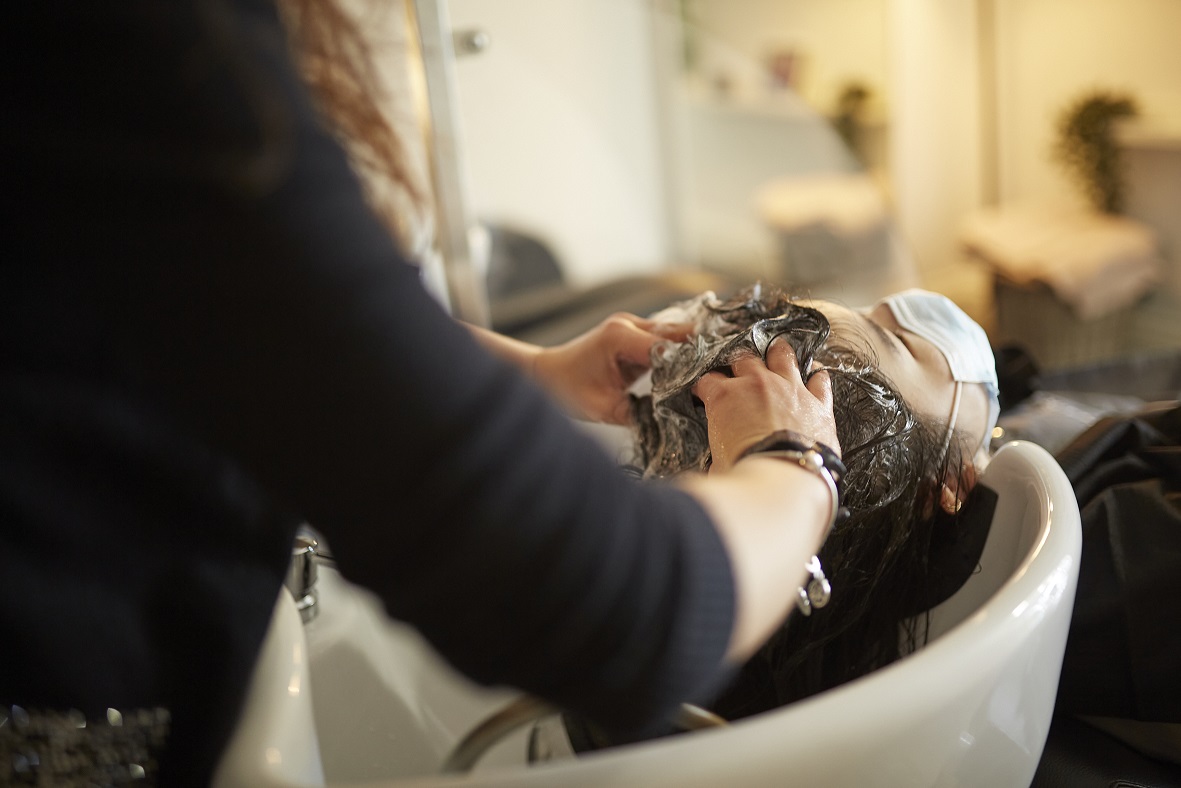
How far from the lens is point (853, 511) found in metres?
0.77

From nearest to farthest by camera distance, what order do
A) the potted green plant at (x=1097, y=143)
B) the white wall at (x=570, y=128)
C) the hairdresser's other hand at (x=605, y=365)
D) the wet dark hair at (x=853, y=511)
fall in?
1. the wet dark hair at (x=853, y=511)
2. the hairdresser's other hand at (x=605, y=365)
3. the white wall at (x=570, y=128)
4. the potted green plant at (x=1097, y=143)

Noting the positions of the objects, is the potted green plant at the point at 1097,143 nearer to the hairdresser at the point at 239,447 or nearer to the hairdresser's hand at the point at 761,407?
the hairdresser's hand at the point at 761,407

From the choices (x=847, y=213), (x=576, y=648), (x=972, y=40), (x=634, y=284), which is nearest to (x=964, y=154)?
(x=972, y=40)

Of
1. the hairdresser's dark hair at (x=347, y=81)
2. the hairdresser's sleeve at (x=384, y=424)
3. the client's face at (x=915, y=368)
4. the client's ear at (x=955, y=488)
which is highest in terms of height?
the hairdresser's dark hair at (x=347, y=81)

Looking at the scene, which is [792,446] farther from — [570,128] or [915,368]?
[570,128]

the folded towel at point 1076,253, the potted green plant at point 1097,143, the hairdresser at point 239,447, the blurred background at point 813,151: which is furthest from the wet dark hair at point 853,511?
the potted green plant at point 1097,143

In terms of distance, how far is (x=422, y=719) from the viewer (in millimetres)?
866

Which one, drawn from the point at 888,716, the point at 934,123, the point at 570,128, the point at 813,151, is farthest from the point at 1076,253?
the point at 888,716

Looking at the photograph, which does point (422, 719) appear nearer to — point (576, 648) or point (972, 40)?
point (576, 648)

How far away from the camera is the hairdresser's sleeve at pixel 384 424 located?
0.36m

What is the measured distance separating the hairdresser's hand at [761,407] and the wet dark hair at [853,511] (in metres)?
0.07

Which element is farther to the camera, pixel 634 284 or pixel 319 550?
pixel 634 284

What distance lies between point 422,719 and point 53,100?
67 cm

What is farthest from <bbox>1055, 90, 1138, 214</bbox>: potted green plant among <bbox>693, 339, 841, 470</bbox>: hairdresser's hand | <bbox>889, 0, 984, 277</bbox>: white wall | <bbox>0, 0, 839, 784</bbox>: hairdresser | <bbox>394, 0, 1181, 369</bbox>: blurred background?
<bbox>0, 0, 839, 784</bbox>: hairdresser
